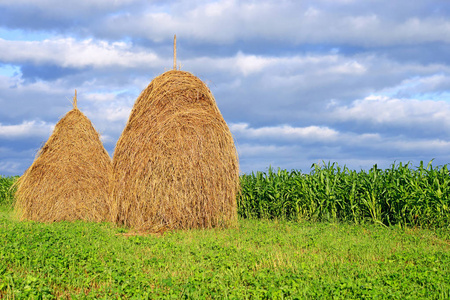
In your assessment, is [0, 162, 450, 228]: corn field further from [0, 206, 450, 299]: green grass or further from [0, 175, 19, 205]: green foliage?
[0, 175, 19, 205]: green foliage

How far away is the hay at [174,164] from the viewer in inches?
481

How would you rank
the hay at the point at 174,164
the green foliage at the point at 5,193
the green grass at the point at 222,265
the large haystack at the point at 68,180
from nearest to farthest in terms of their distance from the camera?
the green grass at the point at 222,265 → the hay at the point at 174,164 → the large haystack at the point at 68,180 → the green foliage at the point at 5,193

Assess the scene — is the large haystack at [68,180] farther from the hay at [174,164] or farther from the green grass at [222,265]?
the green grass at [222,265]

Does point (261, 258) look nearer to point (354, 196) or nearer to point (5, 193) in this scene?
point (354, 196)

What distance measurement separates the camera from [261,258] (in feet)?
28.0

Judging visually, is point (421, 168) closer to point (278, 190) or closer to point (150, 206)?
point (278, 190)

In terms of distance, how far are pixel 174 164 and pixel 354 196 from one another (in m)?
7.06

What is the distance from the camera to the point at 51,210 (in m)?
14.6

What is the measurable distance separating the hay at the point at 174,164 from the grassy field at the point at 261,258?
2.28 ft

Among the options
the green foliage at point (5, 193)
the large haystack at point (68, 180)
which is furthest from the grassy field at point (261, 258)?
the green foliage at point (5, 193)

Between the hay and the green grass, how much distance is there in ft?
2.67

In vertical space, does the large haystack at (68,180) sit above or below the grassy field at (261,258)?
above

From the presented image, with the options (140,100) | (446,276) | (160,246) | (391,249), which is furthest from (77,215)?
(446,276)

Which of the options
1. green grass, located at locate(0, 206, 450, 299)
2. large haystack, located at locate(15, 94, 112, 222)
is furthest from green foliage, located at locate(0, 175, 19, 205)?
green grass, located at locate(0, 206, 450, 299)
